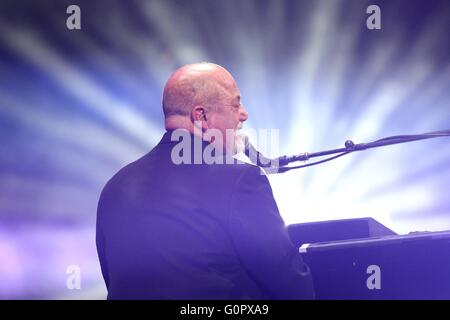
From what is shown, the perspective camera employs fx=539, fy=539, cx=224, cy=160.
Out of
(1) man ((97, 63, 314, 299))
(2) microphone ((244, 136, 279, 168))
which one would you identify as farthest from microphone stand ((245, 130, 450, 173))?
(1) man ((97, 63, 314, 299))

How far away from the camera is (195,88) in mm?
1504

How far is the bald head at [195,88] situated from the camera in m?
1.50

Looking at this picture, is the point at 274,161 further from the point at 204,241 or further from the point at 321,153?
the point at 204,241

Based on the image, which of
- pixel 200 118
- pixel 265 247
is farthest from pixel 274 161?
pixel 265 247

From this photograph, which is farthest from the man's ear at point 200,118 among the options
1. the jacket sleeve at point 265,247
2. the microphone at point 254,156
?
the jacket sleeve at point 265,247

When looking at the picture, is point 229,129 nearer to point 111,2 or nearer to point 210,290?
point 210,290

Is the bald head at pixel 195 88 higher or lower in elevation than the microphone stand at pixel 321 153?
higher

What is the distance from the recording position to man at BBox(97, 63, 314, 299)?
50.5 inches

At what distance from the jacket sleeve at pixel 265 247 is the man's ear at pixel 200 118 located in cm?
23

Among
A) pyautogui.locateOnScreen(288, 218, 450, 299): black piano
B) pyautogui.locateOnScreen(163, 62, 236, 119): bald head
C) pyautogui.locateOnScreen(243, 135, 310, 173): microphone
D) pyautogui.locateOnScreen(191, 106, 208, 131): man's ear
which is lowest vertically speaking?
pyautogui.locateOnScreen(288, 218, 450, 299): black piano

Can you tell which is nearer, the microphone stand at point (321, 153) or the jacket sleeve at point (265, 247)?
the jacket sleeve at point (265, 247)

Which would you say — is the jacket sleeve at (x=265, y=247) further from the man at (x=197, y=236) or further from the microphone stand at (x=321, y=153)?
the microphone stand at (x=321, y=153)

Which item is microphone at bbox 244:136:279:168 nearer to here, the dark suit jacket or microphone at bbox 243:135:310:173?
microphone at bbox 243:135:310:173

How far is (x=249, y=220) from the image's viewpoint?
1296mm
